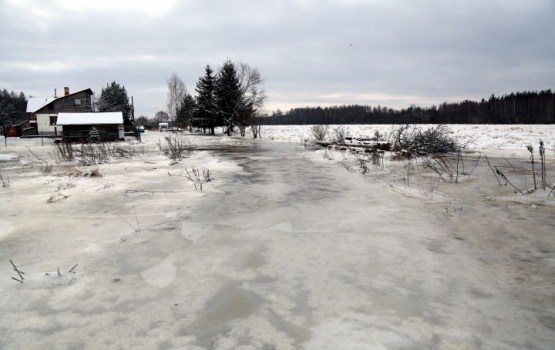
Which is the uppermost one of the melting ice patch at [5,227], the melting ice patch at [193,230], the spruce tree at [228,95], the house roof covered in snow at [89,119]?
the spruce tree at [228,95]

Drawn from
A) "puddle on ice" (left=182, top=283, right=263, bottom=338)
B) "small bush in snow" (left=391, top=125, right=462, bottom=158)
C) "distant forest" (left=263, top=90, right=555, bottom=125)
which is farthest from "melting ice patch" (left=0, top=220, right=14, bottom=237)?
"distant forest" (left=263, top=90, right=555, bottom=125)

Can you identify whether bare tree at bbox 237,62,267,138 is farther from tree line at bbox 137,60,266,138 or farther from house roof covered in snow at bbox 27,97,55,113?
house roof covered in snow at bbox 27,97,55,113

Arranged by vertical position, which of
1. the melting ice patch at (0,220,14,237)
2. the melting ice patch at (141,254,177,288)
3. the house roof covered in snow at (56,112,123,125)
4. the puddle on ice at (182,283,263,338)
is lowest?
the puddle on ice at (182,283,263,338)

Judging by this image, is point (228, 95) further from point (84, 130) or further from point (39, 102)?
point (39, 102)

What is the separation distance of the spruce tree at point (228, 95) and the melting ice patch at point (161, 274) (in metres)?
42.2

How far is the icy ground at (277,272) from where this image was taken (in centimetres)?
262

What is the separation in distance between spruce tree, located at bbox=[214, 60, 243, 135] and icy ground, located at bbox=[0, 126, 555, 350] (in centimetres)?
3868

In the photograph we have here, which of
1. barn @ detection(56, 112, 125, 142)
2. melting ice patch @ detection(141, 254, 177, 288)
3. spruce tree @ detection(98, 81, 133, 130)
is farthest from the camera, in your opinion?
spruce tree @ detection(98, 81, 133, 130)

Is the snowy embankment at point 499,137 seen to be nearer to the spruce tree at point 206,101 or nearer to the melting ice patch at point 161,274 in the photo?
the spruce tree at point 206,101

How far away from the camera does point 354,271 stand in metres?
Result: 3.69

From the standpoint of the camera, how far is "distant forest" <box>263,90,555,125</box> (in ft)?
264

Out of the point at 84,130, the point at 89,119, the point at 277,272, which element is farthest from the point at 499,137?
the point at 89,119

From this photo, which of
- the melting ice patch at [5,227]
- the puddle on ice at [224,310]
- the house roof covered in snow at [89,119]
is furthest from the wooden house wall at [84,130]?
the puddle on ice at [224,310]

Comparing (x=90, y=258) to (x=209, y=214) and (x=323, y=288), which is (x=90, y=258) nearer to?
Answer: (x=209, y=214)
